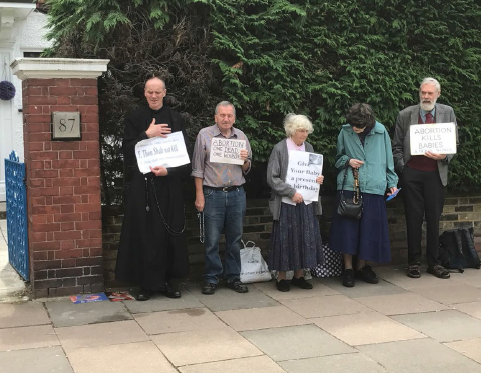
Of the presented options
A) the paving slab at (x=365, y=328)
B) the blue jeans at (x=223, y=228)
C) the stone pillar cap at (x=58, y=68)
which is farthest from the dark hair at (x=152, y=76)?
the paving slab at (x=365, y=328)

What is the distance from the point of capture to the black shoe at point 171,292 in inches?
243

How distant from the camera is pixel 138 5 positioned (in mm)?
6324

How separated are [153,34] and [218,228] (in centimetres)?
189

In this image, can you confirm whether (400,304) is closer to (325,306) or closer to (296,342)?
(325,306)

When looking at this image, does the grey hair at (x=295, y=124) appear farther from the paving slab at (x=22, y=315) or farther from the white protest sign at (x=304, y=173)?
the paving slab at (x=22, y=315)

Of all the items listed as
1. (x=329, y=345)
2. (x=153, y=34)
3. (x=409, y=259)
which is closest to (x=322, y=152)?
(x=409, y=259)

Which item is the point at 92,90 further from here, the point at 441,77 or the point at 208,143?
the point at 441,77

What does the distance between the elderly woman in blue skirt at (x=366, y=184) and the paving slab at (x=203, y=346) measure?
1896mm

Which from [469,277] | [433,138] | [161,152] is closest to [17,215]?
[161,152]

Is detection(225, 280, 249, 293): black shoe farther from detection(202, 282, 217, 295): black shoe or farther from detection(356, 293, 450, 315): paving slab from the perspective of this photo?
detection(356, 293, 450, 315): paving slab

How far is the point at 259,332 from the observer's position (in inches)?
204

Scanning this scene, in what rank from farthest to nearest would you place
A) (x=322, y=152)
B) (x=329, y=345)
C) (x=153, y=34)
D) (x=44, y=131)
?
(x=322, y=152)
(x=153, y=34)
(x=44, y=131)
(x=329, y=345)

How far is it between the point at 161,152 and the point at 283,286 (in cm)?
172

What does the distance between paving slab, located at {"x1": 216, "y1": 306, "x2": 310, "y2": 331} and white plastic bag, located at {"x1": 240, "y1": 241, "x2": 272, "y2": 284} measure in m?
0.81
